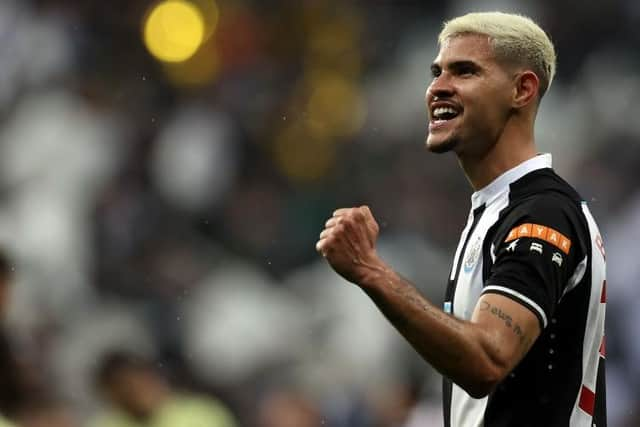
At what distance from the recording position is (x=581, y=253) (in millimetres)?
3068

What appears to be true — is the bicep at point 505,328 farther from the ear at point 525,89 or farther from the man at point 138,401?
the man at point 138,401

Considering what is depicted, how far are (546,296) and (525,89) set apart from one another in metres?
0.83

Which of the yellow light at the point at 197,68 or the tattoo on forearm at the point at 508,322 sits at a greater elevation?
the yellow light at the point at 197,68

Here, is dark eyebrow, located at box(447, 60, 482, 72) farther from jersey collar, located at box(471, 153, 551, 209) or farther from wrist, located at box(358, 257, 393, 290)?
wrist, located at box(358, 257, 393, 290)

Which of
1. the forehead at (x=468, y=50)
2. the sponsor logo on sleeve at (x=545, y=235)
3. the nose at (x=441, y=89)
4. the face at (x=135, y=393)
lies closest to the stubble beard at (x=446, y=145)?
the nose at (x=441, y=89)

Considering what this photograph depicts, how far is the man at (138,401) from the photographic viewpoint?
20.3 feet

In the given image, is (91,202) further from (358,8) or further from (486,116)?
(486,116)

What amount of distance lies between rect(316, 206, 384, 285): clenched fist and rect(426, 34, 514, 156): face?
2.43ft

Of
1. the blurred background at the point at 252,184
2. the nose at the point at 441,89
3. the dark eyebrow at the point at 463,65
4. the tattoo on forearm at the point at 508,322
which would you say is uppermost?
the blurred background at the point at 252,184

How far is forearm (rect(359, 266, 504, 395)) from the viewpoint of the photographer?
2.78m

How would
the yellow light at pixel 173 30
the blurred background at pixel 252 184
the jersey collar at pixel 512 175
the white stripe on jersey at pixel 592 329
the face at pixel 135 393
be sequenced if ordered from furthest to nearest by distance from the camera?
the yellow light at pixel 173 30 → the blurred background at pixel 252 184 → the face at pixel 135 393 → the jersey collar at pixel 512 175 → the white stripe on jersey at pixel 592 329

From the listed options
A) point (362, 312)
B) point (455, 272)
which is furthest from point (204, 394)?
point (455, 272)

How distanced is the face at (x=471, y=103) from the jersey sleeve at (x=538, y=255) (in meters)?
0.39

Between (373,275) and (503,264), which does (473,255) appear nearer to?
(503,264)
